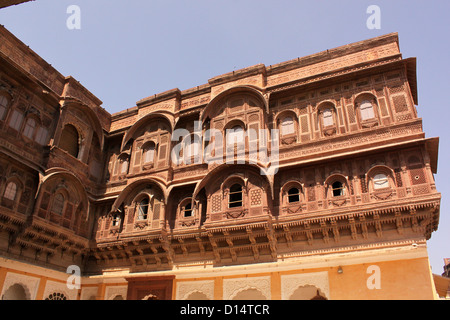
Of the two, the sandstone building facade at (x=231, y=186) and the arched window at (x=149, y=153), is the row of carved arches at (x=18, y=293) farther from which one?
the arched window at (x=149, y=153)

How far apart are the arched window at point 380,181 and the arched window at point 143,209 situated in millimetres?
8808

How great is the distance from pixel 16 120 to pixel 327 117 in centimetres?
1181

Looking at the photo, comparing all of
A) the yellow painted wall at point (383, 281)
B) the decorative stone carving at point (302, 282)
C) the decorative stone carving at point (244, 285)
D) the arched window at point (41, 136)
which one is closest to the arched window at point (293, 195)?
the yellow painted wall at point (383, 281)

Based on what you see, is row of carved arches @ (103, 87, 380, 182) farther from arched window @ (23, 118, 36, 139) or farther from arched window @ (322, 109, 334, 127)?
arched window @ (23, 118, 36, 139)

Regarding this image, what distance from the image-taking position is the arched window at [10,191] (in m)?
13.6

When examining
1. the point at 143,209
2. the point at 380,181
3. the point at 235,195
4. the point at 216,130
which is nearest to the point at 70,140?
the point at 143,209

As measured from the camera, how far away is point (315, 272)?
11844 millimetres

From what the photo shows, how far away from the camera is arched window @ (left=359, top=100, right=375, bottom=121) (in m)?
12.9

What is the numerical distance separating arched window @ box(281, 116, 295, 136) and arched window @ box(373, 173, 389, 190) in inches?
136

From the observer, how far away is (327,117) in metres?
13.6

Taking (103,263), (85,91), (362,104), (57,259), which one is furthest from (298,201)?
(85,91)

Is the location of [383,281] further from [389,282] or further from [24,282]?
[24,282]

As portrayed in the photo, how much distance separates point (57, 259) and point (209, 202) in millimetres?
6892
